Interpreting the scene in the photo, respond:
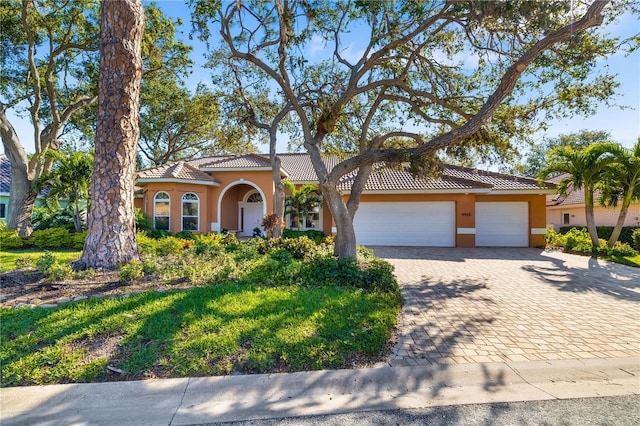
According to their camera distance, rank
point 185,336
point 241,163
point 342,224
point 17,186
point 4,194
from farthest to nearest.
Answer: point 4,194, point 241,163, point 17,186, point 342,224, point 185,336

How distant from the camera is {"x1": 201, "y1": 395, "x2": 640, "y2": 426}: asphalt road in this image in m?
2.74

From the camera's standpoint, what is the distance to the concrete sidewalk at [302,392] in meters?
2.79

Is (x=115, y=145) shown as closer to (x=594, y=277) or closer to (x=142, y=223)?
(x=142, y=223)

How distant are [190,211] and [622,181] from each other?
811 inches

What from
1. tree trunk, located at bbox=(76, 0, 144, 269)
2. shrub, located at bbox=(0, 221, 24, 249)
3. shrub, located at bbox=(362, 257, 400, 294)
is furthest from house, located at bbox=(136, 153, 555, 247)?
shrub, located at bbox=(362, 257, 400, 294)

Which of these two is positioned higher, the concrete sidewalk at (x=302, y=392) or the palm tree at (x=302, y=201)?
the palm tree at (x=302, y=201)

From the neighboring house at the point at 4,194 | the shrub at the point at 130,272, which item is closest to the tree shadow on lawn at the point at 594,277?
the shrub at the point at 130,272

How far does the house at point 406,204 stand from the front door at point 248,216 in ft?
10.1

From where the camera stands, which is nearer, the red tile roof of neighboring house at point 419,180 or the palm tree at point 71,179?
the palm tree at point 71,179

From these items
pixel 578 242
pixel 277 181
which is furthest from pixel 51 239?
pixel 578 242

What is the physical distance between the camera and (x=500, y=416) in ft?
9.31

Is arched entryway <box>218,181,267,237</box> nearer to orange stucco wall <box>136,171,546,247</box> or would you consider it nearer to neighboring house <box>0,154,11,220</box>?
orange stucco wall <box>136,171,546,247</box>

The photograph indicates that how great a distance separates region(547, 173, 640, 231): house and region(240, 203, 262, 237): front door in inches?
723

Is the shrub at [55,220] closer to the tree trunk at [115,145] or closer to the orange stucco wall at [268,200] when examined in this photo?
the orange stucco wall at [268,200]
